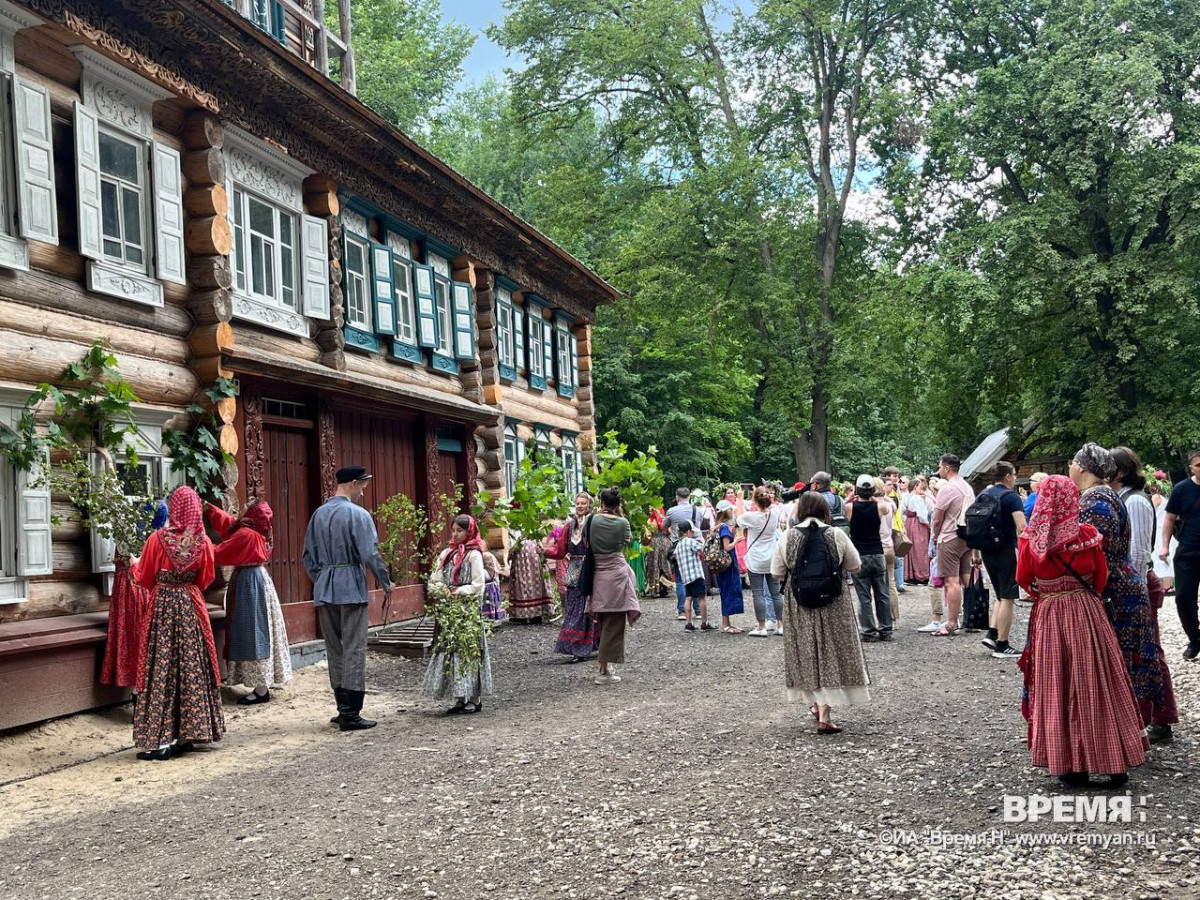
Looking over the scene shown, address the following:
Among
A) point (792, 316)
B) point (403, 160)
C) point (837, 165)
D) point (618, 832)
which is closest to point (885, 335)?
point (792, 316)

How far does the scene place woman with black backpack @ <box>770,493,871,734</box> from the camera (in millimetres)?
8109

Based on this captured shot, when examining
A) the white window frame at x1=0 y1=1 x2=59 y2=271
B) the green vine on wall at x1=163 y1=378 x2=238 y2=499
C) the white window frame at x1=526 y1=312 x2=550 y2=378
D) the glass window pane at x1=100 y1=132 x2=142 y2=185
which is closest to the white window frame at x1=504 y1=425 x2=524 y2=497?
the white window frame at x1=526 y1=312 x2=550 y2=378

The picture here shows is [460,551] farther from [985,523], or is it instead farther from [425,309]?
[425,309]

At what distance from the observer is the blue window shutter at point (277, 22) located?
15898 millimetres

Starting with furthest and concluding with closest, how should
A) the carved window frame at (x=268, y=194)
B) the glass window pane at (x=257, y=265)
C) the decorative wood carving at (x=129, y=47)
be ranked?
the glass window pane at (x=257, y=265) < the carved window frame at (x=268, y=194) < the decorative wood carving at (x=129, y=47)

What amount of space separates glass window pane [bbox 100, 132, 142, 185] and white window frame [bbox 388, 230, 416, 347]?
5.57 meters

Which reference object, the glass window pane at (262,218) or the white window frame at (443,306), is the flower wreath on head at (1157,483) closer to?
the white window frame at (443,306)

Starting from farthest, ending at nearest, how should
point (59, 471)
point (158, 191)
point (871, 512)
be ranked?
point (871, 512) < point (158, 191) < point (59, 471)

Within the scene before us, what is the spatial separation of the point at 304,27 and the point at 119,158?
7518 millimetres

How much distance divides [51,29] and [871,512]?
29.7ft

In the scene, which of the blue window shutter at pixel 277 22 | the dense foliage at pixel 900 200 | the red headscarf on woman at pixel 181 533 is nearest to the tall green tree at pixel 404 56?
the dense foliage at pixel 900 200

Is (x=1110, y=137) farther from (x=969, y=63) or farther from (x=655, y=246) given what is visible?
(x=655, y=246)

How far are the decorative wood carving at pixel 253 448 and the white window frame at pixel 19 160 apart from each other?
10.1 ft

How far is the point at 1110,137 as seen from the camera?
25.6 m
